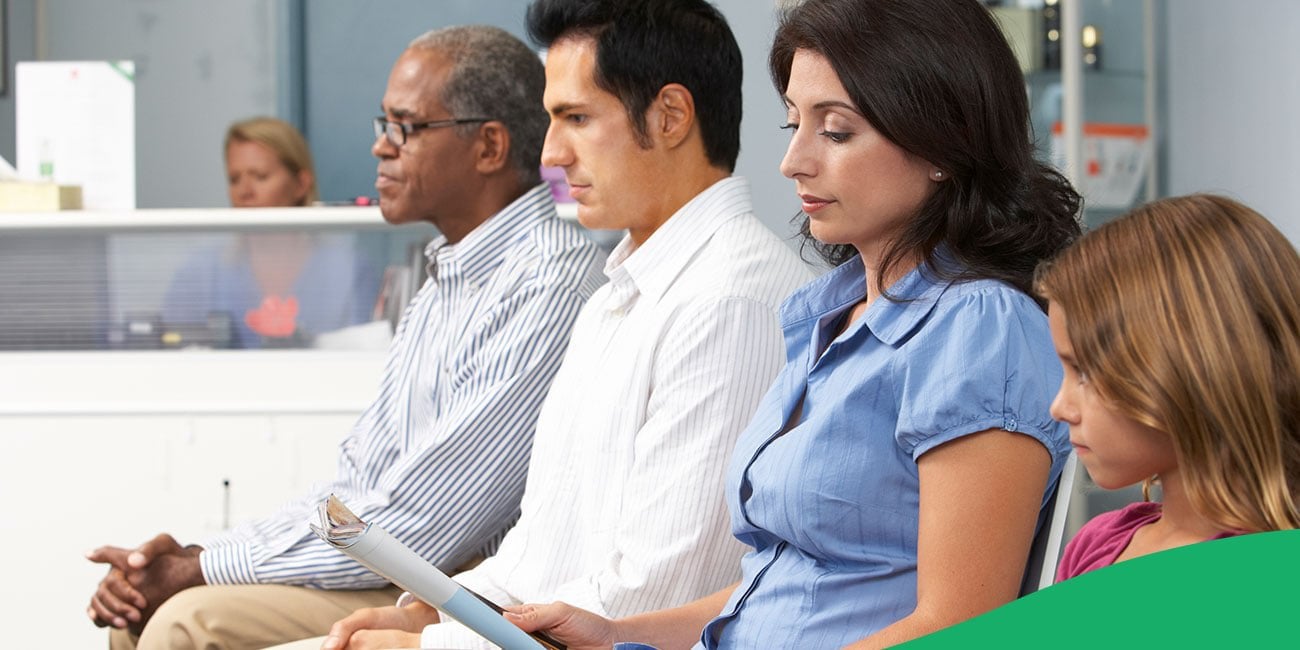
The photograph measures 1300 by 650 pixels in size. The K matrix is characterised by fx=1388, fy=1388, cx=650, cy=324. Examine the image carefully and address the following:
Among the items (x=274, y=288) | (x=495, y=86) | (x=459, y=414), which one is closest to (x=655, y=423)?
(x=459, y=414)

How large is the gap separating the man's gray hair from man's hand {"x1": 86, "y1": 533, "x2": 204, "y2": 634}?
2.43ft

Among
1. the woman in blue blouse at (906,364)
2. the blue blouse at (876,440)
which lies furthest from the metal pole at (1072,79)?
the blue blouse at (876,440)

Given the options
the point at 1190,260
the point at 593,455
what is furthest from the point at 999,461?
the point at 593,455

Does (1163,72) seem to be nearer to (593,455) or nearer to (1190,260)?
(593,455)

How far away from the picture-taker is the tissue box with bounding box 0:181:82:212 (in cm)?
282

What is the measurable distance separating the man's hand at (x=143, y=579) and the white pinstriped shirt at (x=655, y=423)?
52cm

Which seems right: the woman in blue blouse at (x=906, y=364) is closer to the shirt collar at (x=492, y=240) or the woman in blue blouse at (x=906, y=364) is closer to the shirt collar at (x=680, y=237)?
the shirt collar at (x=680, y=237)

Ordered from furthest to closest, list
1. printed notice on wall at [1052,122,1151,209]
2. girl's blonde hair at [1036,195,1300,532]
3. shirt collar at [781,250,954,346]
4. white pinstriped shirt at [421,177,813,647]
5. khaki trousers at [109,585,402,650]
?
→ printed notice on wall at [1052,122,1151,209]
khaki trousers at [109,585,402,650]
white pinstriped shirt at [421,177,813,647]
shirt collar at [781,250,954,346]
girl's blonde hair at [1036,195,1300,532]

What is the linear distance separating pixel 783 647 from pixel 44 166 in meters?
2.32

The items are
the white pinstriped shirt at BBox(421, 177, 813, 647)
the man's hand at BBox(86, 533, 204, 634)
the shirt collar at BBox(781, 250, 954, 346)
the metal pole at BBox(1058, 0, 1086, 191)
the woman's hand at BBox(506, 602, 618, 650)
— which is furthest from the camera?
the metal pole at BBox(1058, 0, 1086, 191)

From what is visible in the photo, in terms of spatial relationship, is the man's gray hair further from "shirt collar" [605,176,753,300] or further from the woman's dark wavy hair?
the woman's dark wavy hair

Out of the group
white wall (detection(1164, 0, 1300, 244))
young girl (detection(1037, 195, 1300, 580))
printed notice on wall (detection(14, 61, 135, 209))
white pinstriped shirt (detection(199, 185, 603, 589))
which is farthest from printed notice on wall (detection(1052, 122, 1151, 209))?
young girl (detection(1037, 195, 1300, 580))

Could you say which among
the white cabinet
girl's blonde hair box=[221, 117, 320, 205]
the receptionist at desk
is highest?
girl's blonde hair box=[221, 117, 320, 205]

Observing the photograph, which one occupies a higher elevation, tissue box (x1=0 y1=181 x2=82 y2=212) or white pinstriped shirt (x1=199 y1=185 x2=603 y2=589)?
tissue box (x1=0 y1=181 x2=82 y2=212)
